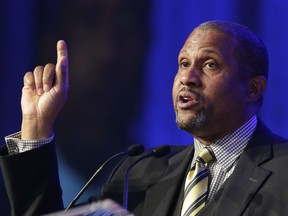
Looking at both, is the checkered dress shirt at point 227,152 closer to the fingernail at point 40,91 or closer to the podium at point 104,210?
the fingernail at point 40,91

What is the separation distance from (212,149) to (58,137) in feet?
3.06

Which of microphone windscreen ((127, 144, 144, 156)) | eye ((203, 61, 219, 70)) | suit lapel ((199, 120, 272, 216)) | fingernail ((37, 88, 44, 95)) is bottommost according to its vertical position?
suit lapel ((199, 120, 272, 216))

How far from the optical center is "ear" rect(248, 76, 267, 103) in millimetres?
2068

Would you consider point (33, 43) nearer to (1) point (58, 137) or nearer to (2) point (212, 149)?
(1) point (58, 137)

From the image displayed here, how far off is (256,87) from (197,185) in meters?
0.44

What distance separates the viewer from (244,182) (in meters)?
1.81

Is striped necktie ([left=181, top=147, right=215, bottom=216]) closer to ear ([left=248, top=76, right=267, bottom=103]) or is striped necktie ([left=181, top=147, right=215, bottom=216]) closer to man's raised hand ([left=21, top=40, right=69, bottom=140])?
ear ([left=248, top=76, right=267, bottom=103])

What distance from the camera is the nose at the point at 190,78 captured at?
1.95m

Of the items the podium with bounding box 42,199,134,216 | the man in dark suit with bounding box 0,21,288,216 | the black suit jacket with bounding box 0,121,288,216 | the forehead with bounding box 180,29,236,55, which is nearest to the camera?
the podium with bounding box 42,199,134,216

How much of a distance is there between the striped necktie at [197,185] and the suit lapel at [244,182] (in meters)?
0.04

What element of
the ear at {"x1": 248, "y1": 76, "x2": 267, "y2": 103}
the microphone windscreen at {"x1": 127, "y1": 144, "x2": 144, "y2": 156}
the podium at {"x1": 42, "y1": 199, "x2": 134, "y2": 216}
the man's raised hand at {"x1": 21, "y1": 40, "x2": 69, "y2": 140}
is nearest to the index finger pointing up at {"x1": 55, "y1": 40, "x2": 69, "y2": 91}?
the man's raised hand at {"x1": 21, "y1": 40, "x2": 69, "y2": 140}

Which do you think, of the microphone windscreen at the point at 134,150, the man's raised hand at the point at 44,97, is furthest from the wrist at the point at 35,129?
the microphone windscreen at the point at 134,150

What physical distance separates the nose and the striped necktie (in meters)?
0.24

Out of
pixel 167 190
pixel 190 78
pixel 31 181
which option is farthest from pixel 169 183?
pixel 31 181
